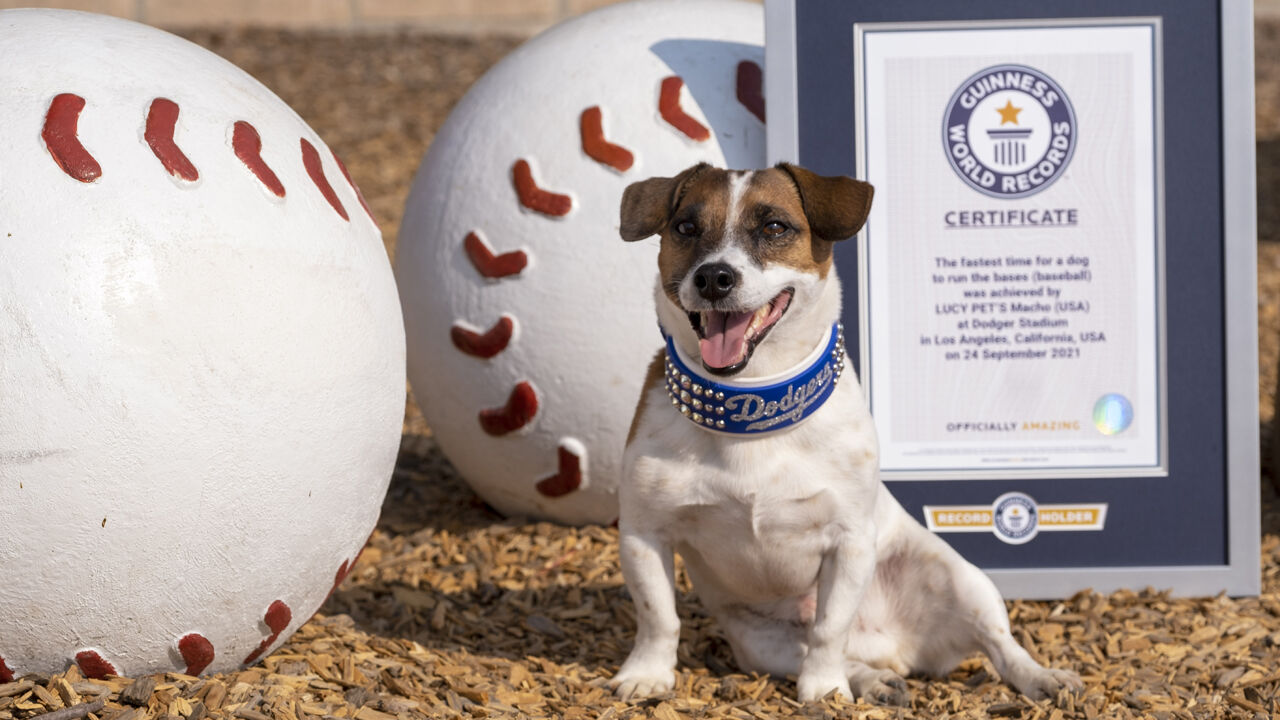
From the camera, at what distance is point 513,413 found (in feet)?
18.8

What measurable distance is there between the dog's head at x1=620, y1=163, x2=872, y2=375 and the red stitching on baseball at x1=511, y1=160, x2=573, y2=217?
1352 mm

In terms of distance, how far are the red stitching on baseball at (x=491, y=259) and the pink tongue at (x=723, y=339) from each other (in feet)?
5.58

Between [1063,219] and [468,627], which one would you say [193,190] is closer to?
[468,627]

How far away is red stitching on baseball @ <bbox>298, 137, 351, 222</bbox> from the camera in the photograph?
426 cm

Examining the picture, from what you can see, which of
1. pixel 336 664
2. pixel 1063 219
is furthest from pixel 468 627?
pixel 1063 219

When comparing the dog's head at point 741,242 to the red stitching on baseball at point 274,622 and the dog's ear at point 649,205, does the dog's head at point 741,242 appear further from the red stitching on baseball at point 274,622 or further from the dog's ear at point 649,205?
the red stitching on baseball at point 274,622

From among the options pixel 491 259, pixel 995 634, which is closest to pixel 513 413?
pixel 491 259

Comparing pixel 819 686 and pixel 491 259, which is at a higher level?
pixel 491 259

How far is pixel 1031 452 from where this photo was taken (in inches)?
212

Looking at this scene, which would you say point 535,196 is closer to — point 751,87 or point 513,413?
point 513,413

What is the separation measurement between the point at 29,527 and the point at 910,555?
2.58 metres

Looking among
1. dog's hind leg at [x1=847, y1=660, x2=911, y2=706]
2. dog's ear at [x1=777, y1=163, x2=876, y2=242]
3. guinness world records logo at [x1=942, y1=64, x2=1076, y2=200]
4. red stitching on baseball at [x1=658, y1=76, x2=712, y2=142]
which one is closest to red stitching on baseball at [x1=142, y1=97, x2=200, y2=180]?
dog's ear at [x1=777, y1=163, x2=876, y2=242]

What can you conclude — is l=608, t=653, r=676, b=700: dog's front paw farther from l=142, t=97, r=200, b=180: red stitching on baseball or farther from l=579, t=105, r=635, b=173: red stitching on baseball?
l=579, t=105, r=635, b=173: red stitching on baseball

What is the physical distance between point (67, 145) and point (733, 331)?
1.79 metres
